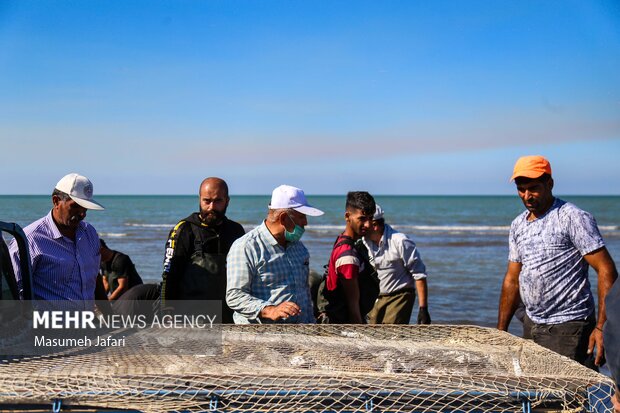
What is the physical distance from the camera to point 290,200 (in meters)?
4.57

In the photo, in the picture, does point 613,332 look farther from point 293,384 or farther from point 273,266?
point 273,266

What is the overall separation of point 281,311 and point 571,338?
Answer: 6.41 feet

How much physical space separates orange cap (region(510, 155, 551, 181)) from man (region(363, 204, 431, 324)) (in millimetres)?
1586

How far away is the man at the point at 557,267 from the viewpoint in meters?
4.68

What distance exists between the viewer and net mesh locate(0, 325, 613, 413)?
2.47 meters

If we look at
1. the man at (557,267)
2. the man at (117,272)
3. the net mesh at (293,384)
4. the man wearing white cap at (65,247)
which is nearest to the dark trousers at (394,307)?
the man at (557,267)

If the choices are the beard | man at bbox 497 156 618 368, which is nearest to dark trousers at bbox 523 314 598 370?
man at bbox 497 156 618 368

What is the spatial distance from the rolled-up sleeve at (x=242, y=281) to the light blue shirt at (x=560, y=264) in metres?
1.81

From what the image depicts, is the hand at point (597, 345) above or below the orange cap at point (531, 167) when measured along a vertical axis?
below

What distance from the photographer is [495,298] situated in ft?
44.4

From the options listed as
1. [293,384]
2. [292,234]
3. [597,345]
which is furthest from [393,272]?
[293,384]

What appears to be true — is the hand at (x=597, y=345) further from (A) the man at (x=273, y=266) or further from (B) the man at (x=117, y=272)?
(B) the man at (x=117, y=272)

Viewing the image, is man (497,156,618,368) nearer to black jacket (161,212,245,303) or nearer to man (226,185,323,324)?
man (226,185,323,324)

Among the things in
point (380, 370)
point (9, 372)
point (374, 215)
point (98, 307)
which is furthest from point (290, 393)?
point (374, 215)
